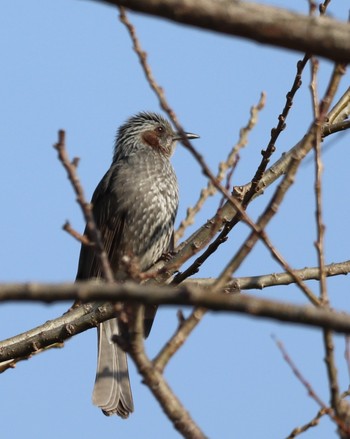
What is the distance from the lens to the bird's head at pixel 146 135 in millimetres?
8812

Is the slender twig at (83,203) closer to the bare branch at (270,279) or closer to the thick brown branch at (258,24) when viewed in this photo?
the thick brown branch at (258,24)

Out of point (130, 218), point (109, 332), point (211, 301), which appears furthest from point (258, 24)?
point (130, 218)

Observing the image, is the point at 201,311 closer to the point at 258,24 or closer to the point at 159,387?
the point at 159,387

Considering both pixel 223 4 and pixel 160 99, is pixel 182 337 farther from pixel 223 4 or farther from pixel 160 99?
pixel 223 4

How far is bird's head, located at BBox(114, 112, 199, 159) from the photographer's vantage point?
8.81 meters

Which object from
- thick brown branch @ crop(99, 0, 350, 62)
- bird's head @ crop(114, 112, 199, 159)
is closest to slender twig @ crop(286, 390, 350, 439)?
thick brown branch @ crop(99, 0, 350, 62)

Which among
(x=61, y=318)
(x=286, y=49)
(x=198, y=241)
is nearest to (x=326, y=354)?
(x=286, y=49)

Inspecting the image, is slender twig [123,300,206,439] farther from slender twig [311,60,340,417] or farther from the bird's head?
the bird's head

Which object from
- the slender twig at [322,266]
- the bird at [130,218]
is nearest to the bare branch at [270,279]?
the slender twig at [322,266]

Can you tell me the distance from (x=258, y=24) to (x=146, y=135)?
696 cm

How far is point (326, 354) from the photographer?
2.84 m

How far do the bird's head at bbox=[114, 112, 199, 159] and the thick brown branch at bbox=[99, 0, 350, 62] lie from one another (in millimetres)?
6697

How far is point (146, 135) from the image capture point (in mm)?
8922

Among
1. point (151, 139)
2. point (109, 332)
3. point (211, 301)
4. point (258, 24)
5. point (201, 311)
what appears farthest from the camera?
point (151, 139)
